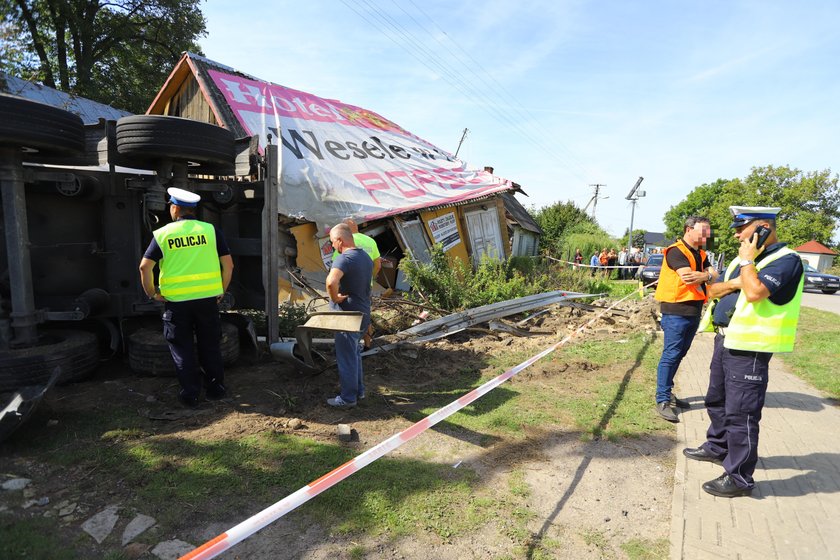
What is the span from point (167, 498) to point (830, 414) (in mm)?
6247

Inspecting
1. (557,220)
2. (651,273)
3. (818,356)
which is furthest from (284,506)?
(557,220)

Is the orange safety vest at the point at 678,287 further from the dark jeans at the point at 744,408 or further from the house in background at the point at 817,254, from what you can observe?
the house in background at the point at 817,254

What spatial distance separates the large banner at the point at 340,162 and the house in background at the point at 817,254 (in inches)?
1743

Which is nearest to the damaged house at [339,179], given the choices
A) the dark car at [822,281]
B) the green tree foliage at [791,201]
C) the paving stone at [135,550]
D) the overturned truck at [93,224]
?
the overturned truck at [93,224]

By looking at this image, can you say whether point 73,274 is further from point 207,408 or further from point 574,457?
point 574,457

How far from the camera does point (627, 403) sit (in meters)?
4.81

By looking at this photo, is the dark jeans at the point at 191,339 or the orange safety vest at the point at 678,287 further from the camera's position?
the orange safety vest at the point at 678,287

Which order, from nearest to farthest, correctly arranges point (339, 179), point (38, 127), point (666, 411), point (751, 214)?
1. point (751, 214)
2. point (38, 127)
3. point (666, 411)
4. point (339, 179)

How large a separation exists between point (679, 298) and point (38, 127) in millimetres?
6067

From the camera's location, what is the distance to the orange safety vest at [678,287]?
14.4 ft

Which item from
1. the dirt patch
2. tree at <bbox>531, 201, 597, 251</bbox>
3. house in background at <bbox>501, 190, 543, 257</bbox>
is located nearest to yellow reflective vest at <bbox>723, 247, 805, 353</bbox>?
the dirt patch

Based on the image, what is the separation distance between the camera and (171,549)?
2.45m

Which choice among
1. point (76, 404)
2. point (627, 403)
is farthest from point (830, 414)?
point (76, 404)

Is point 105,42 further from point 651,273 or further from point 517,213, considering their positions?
Answer: point 651,273
